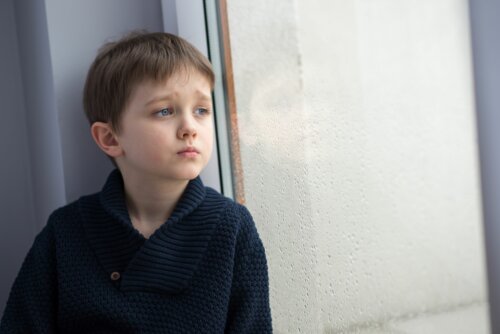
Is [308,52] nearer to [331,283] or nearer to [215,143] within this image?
[215,143]

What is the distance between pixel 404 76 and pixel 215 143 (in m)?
0.39

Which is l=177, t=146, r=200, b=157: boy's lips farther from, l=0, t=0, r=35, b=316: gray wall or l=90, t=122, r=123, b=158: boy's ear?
l=0, t=0, r=35, b=316: gray wall

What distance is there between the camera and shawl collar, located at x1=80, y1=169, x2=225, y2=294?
0.92 m

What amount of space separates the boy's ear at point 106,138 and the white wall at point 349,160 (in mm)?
275

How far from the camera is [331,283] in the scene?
3.87 ft

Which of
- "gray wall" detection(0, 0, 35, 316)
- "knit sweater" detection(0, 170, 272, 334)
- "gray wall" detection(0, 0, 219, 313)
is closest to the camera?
"knit sweater" detection(0, 170, 272, 334)

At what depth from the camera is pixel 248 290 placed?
0.95m

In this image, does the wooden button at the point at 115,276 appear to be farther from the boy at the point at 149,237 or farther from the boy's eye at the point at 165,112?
the boy's eye at the point at 165,112

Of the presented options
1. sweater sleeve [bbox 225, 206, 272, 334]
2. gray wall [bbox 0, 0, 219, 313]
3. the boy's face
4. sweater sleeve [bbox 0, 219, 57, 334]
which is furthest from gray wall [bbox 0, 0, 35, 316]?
sweater sleeve [bbox 225, 206, 272, 334]

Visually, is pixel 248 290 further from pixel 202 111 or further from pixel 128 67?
pixel 128 67

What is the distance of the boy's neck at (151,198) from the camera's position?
38.3 inches

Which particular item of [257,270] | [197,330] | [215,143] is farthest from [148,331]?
[215,143]

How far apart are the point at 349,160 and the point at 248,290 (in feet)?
1.28

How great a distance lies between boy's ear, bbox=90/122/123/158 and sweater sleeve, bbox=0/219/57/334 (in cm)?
18
